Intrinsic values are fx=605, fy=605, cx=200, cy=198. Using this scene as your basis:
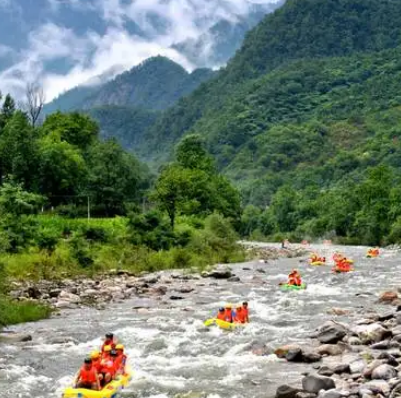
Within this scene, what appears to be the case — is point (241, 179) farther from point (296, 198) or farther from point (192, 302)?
point (192, 302)

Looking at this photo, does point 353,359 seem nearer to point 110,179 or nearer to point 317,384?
point 317,384

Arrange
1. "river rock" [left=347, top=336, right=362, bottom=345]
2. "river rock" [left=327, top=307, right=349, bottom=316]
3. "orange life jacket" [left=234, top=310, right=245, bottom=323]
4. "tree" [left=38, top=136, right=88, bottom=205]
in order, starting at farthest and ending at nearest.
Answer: "tree" [left=38, top=136, right=88, bottom=205] < "river rock" [left=327, top=307, right=349, bottom=316] < "orange life jacket" [left=234, top=310, right=245, bottom=323] < "river rock" [left=347, top=336, right=362, bottom=345]

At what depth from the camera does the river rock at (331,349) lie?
51.8 ft

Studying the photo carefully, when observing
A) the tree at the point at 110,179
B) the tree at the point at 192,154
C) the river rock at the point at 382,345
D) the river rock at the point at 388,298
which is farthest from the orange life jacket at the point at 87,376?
the tree at the point at 192,154

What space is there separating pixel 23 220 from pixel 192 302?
1557cm

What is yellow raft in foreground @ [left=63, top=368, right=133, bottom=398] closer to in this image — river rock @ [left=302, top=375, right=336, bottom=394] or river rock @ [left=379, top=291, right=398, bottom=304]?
river rock @ [left=302, top=375, right=336, bottom=394]

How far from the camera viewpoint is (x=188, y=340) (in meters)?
18.9

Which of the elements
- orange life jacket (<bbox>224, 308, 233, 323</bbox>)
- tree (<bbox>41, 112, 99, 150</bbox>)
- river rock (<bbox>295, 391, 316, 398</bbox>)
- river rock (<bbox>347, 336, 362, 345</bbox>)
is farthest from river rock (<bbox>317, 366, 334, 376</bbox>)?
tree (<bbox>41, 112, 99, 150</bbox>)

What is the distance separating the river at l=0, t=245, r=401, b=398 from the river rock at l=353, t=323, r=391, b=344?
7.51ft

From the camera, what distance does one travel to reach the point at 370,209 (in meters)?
82.4

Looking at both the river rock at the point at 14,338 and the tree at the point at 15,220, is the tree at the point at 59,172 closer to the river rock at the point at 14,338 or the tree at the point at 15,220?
the tree at the point at 15,220

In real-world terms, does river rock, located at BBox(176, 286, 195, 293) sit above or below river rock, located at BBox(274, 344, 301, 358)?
above

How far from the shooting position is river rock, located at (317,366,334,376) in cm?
1359

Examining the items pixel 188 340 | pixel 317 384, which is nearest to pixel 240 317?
pixel 188 340
